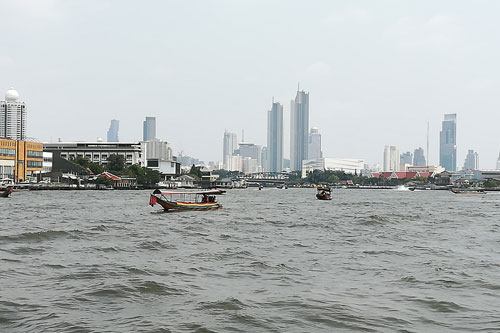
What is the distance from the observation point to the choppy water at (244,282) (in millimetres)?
12727

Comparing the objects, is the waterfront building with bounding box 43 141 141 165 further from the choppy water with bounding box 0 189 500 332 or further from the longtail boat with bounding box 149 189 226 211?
the choppy water with bounding box 0 189 500 332

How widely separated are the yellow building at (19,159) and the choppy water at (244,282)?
91706 millimetres

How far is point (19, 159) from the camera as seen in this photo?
395ft

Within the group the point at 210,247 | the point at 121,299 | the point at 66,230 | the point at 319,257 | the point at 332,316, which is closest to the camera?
the point at 332,316

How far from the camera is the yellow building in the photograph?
115 metres

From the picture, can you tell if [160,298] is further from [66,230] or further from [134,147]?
[134,147]

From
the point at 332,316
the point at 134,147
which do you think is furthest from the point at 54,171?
the point at 332,316

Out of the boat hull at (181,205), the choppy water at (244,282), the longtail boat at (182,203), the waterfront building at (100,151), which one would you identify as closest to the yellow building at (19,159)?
the waterfront building at (100,151)

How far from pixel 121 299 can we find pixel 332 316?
547cm

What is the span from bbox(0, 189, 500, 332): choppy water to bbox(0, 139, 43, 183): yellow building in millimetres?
91706

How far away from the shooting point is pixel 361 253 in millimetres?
24016

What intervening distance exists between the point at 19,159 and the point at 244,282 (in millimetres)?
114407

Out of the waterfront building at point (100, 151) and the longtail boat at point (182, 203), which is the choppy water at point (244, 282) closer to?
the longtail boat at point (182, 203)

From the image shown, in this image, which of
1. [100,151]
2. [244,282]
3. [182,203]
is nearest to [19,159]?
[100,151]
